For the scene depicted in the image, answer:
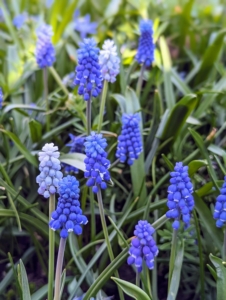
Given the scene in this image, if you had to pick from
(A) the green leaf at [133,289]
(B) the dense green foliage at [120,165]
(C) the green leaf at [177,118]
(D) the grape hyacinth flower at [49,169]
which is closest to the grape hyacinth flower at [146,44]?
(B) the dense green foliage at [120,165]

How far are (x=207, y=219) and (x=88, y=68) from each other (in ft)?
3.06

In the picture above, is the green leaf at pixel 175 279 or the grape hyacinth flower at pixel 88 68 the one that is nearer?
the green leaf at pixel 175 279

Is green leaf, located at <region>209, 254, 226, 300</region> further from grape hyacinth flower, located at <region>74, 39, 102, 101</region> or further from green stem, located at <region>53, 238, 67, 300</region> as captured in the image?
grape hyacinth flower, located at <region>74, 39, 102, 101</region>

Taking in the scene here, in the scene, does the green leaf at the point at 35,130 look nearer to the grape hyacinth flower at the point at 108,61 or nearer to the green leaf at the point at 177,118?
the grape hyacinth flower at the point at 108,61

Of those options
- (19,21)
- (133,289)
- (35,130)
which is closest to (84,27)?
(19,21)

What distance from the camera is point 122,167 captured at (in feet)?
8.99

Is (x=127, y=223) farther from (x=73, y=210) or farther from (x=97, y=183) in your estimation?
(x=73, y=210)

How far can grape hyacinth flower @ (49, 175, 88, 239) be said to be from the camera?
1.59 metres

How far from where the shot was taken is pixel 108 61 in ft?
7.22

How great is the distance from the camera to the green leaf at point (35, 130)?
2513 millimetres

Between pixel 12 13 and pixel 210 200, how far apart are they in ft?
9.13

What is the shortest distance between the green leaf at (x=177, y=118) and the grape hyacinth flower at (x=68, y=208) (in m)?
1.10

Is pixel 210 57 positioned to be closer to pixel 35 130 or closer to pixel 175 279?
pixel 35 130

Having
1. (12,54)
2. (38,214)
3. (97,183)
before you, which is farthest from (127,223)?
(12,54)
